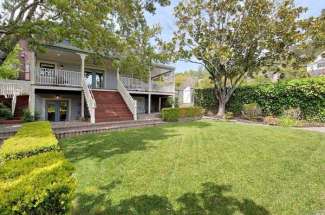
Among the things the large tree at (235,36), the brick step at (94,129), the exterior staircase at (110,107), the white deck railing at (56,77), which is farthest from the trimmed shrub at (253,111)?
the white deck railing at (56,77)

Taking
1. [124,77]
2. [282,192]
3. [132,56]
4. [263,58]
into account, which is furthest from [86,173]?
[263,58]

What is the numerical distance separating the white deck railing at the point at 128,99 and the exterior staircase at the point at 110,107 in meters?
0.22

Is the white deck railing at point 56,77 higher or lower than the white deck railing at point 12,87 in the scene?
higher

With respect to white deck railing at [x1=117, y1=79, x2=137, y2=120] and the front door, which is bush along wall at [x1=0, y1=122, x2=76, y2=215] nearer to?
white deck railing at [x1=117, y1=79, x2=137, y2=120]

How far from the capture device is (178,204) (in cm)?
356

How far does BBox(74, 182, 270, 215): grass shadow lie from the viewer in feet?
11.0

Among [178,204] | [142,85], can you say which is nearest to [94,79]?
[142,85]

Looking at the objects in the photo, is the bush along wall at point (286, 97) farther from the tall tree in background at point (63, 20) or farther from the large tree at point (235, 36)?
the tall tree in background at point (63, 20)

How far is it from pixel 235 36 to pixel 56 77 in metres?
13.3

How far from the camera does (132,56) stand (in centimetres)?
1207

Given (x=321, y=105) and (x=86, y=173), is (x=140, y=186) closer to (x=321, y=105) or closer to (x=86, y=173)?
(x=86, y=173)

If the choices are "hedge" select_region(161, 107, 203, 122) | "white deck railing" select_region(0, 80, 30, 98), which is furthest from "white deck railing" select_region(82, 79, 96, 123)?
"hedge" select_region(161, 107, 203, 122)

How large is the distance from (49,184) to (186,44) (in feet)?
55.4

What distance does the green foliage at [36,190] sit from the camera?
2100mm
